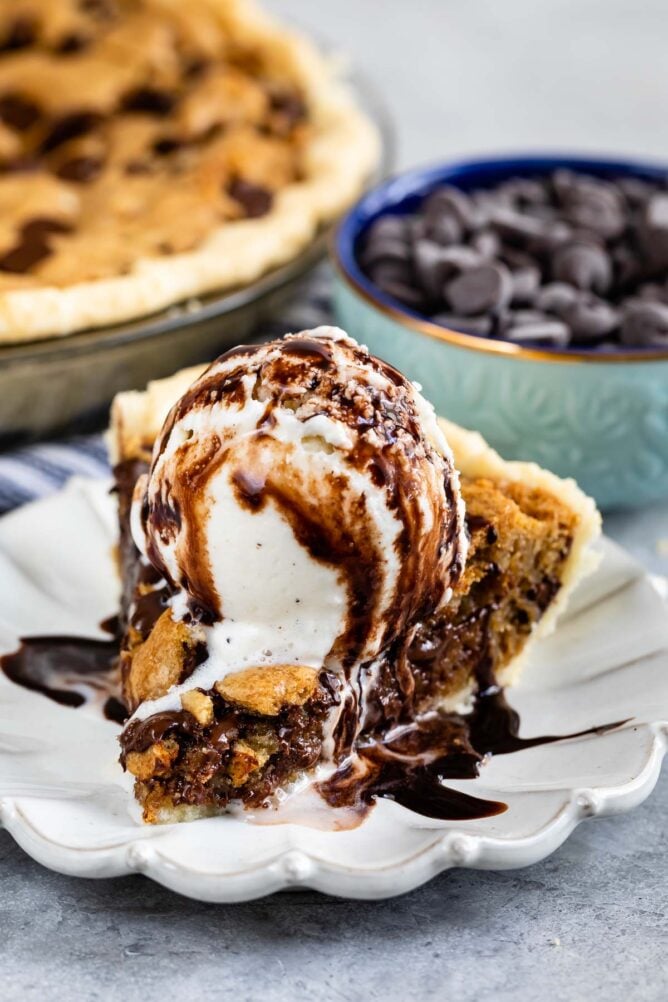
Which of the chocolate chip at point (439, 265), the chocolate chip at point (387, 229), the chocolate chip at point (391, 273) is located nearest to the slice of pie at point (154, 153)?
the chocolate chip at point (387, 229)

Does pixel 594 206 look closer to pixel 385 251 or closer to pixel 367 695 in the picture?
pixel 385 251

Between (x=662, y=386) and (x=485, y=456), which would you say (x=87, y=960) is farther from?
(x=662, y=386)

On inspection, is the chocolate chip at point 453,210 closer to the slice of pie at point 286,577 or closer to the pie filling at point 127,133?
the pie filling at point 127,133

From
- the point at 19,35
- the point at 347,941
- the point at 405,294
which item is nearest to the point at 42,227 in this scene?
the point at 405,294

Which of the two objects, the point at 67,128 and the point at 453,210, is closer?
the point at 453,210

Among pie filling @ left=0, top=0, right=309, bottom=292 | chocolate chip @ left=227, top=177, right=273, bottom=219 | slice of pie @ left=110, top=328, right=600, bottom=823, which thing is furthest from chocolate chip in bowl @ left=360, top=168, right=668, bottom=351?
slice of pie @ left=110, top=328, right=600, bottom=823

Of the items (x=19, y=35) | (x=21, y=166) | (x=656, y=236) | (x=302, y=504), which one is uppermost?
(x=302, y=504)
